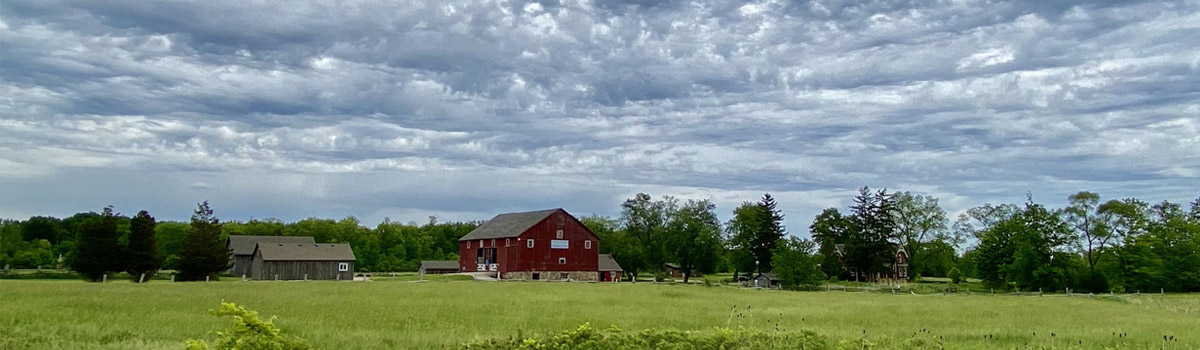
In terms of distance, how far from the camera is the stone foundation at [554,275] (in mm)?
87000

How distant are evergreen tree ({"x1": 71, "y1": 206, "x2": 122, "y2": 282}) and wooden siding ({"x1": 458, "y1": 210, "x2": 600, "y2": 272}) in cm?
3670

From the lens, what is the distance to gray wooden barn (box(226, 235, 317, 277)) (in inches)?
3583

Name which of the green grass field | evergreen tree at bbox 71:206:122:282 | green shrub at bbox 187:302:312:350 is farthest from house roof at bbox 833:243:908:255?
green shrub at bbox 187:302:312:350

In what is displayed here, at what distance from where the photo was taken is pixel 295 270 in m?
81.5

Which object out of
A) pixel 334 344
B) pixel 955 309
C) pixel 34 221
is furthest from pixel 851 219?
pixel 34 221

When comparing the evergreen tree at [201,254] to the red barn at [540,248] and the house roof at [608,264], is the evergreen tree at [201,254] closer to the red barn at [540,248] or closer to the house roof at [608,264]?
the red barn at [540,248]

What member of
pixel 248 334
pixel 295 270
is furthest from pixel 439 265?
pixel 248 334

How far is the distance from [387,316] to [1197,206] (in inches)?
3978

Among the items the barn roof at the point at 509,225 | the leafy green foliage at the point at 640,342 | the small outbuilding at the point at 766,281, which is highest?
the barn roof at the point at 509,225

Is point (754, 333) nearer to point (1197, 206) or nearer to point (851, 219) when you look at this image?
point (851, 219)

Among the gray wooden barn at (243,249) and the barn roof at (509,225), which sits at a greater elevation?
the barn roof at (509,225)

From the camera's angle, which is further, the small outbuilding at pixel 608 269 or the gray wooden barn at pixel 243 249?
the small outbuilding at pixel 608 269

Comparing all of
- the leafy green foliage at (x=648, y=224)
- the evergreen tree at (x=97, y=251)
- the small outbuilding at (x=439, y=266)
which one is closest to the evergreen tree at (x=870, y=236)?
the leafy green foliage at (x=648, y=224)

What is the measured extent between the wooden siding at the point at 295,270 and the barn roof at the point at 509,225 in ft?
53.5
